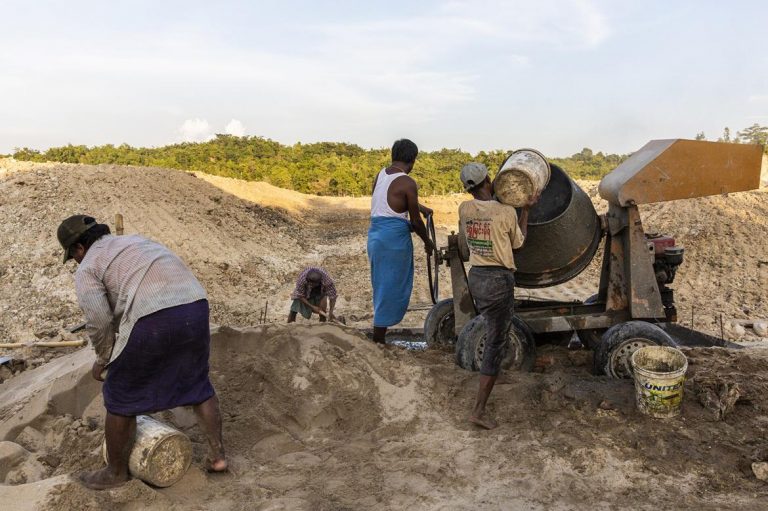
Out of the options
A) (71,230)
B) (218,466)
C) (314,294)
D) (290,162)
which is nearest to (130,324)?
(71,230)

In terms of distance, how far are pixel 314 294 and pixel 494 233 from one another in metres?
3.48

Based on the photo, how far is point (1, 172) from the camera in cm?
1490

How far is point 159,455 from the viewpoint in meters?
3.43

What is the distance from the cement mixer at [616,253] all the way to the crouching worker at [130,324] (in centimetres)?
240

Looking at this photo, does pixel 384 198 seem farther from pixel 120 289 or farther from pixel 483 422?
pixel 120 289

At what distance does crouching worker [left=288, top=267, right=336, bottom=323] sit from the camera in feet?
22.8

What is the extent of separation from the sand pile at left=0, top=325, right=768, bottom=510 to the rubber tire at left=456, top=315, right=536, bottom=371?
0.15 metres

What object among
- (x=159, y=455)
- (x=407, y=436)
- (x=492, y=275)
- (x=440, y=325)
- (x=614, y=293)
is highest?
(x=492, y=275)

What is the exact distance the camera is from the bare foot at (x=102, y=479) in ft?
→ 10.9

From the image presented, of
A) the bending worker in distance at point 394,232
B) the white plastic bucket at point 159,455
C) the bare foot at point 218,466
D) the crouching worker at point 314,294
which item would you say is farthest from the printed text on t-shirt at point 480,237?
the crouching worker at point 314,294

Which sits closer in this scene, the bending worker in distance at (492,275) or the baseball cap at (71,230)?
the baseball cap at (71,230)

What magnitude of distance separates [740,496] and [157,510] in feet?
10.1

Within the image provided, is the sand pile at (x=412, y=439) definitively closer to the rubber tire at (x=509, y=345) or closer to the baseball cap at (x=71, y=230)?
the rubber tire at (x=509, y=345)

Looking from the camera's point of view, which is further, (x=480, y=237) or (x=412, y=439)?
(x=480, y=237)
